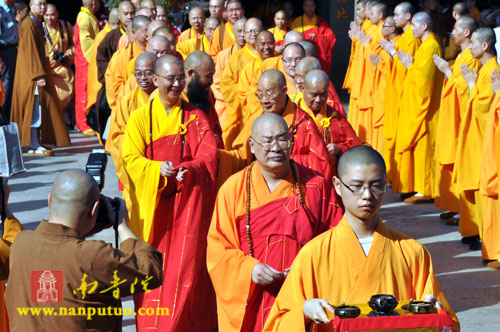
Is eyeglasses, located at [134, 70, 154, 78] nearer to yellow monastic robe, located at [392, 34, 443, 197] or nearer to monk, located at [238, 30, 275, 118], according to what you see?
monk, located at [238, 30, 275, 118]

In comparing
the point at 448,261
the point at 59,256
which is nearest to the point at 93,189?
the point at 59,256

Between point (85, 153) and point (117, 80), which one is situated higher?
point (117, 80)

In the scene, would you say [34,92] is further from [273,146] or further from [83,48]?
[273,146]

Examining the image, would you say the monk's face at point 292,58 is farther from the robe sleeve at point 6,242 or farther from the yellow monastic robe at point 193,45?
the yellow monastic robe at point 193,45

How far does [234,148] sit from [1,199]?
2.68m

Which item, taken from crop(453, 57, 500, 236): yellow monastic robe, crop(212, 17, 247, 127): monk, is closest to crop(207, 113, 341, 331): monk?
crop(453, 57, 500, 236): yellow monastic robe

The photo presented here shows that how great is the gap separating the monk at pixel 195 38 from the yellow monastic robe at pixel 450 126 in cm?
407

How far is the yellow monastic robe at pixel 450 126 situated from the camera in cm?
812

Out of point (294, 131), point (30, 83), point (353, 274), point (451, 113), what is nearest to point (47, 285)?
point (353, 274)

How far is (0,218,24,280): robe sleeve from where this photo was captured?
11.8ft

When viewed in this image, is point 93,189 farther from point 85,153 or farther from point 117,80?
point 85,153

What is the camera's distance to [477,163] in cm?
779

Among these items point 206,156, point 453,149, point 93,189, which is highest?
point 93,189

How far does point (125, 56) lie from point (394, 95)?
306 cm
